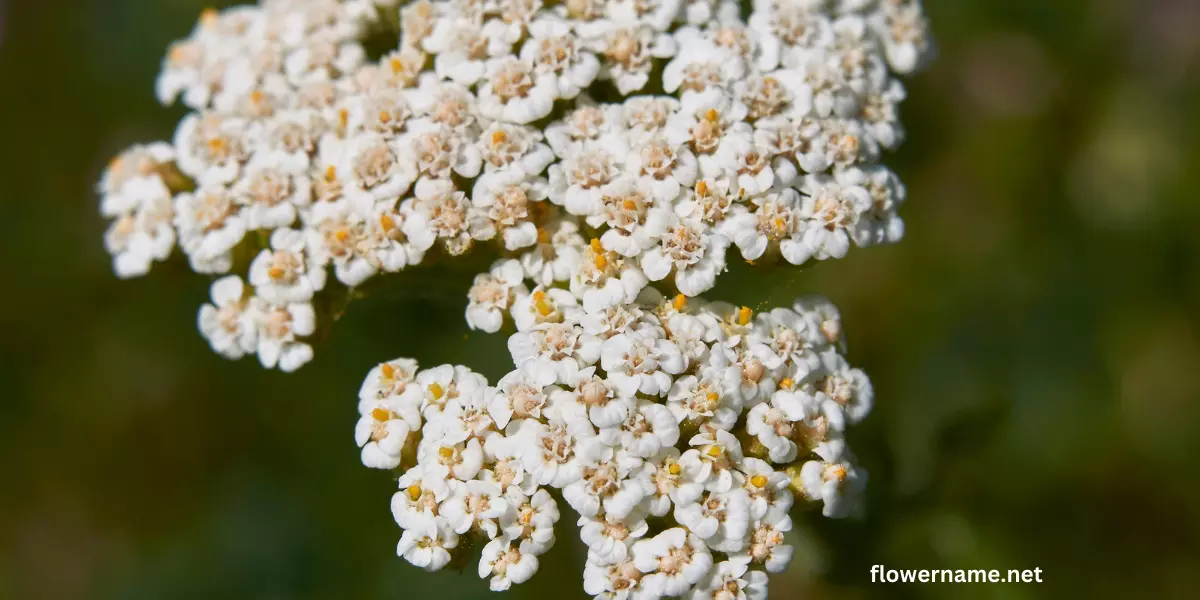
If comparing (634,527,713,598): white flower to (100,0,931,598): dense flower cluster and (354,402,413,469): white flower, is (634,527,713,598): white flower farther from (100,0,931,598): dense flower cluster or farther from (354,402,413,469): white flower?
(354,402,413,469): white flower

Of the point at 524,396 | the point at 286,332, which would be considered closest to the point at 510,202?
the point at 524,396

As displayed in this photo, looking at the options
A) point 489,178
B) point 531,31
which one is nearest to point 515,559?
point 489,178

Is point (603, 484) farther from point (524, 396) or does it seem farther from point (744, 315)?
point (744, 315)

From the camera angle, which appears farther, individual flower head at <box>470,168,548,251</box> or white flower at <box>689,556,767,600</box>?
individual flower head at <box>470,168,548,251</box>

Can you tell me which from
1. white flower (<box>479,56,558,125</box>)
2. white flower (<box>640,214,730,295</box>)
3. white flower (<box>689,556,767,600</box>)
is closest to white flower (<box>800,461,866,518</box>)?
white flower (<box>689,556,767,600</box>)

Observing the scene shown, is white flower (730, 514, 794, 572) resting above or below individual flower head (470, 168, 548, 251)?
below

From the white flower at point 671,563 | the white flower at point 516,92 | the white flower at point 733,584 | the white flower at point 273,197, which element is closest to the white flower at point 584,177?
the white flower at point 516,92

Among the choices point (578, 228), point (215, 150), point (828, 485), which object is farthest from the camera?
point (215, 150)
